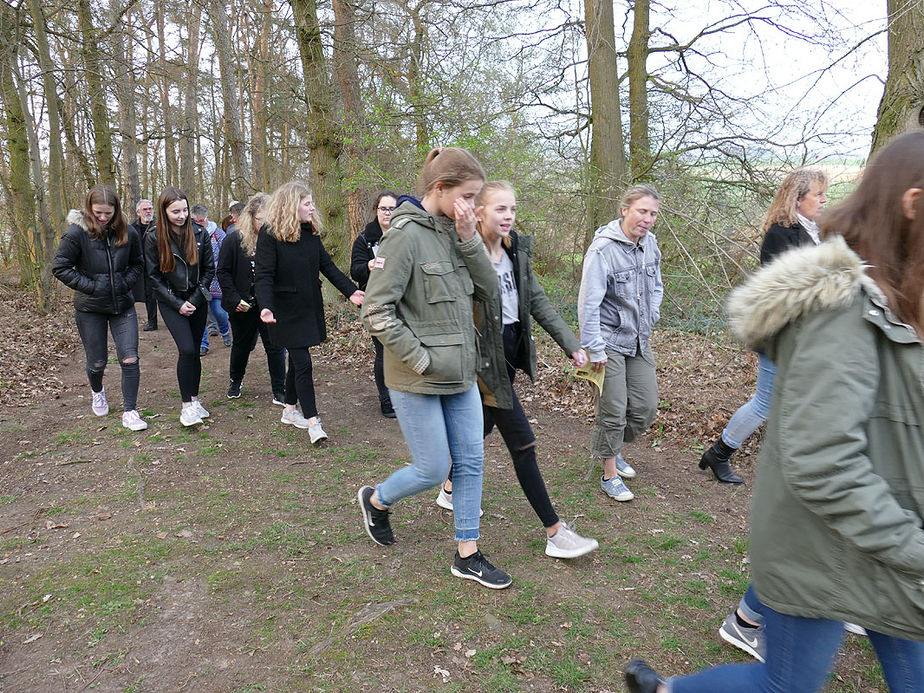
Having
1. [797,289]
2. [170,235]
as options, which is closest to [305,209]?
[170,235]

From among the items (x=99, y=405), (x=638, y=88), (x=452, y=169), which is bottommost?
(x=99, y=405)

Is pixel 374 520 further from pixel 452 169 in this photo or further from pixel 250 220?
pixel 250 220

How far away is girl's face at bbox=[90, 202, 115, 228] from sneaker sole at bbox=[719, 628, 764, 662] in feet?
19.8

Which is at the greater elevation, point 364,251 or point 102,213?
point 102,213

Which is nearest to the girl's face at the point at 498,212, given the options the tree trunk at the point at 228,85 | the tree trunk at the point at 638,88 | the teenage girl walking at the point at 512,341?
the teenage girl walking at the point at 512,341

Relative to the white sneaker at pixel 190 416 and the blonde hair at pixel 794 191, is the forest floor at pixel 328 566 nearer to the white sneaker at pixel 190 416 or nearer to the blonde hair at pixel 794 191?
the white sneaker at pixel 190 416

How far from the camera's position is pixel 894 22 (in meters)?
6.07

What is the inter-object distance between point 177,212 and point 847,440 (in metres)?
5.84

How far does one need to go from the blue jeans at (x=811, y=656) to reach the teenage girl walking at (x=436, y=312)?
1.76 metres

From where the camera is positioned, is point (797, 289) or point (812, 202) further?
point (812, 202)

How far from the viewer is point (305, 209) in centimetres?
557

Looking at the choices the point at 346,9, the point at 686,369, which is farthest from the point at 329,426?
the point at 346,9

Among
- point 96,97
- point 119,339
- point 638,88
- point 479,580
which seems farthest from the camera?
point 96,97

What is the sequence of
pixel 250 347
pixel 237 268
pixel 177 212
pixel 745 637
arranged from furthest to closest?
1. pixel 250 347
2. pixel 237 268
3. pixel 177 212
4. pixel 745 637
